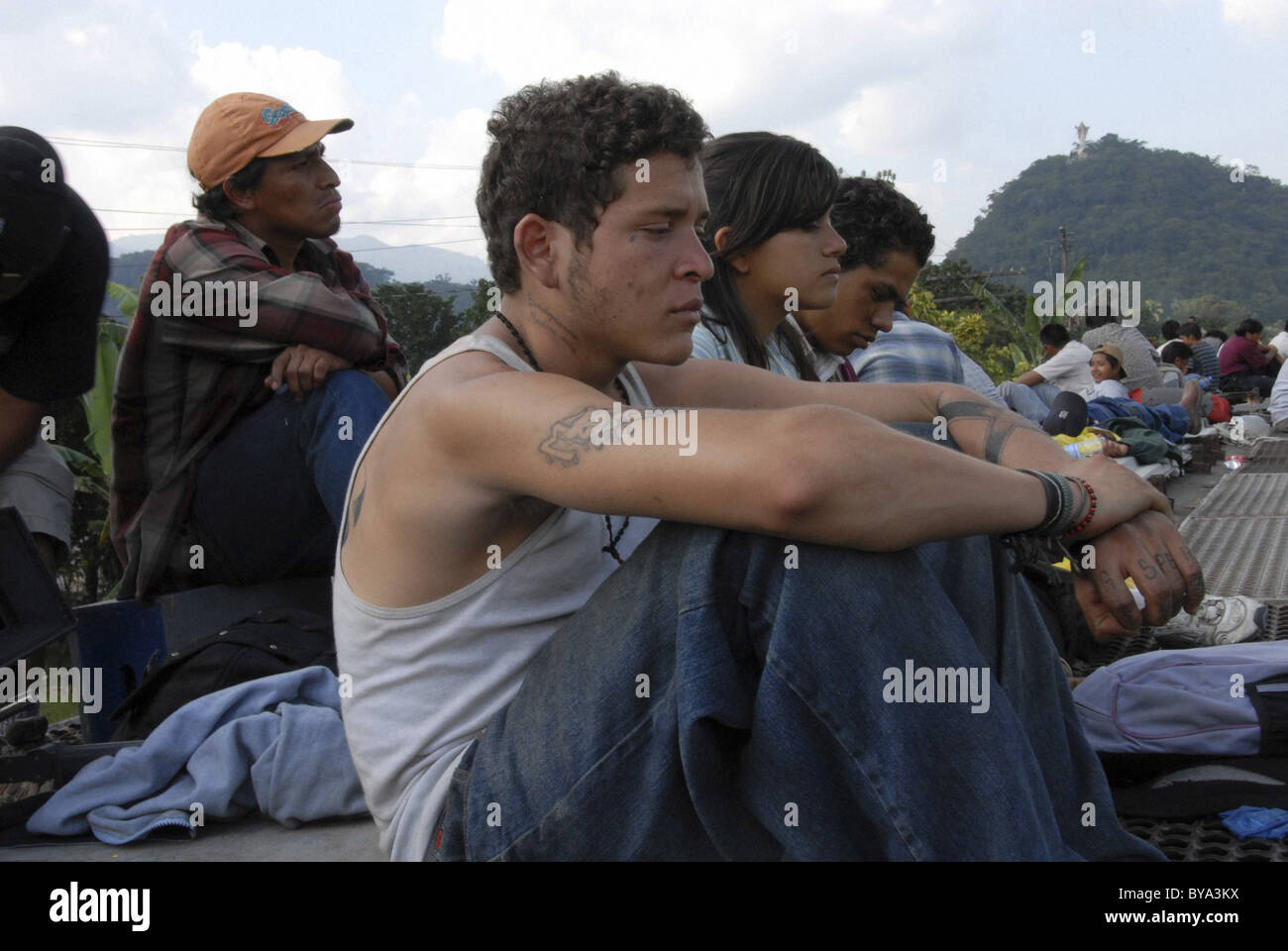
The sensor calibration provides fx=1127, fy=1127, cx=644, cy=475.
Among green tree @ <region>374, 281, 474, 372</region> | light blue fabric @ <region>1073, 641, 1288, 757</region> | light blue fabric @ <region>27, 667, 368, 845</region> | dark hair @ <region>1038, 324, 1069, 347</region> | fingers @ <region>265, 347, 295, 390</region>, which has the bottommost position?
light blue fabric @ <region>27, 667, 368, 845</region>

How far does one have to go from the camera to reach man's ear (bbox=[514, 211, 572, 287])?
1.97 metres

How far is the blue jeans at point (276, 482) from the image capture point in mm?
3133

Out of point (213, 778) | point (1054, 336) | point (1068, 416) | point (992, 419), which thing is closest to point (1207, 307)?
point (1054, 336)

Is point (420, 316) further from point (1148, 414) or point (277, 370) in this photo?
point (277, 370)

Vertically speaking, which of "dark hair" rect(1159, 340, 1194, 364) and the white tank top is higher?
"dark hair" rect(1159, 340, 1194, 364)

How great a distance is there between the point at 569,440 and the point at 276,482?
181 cm

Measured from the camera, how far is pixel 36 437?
296 cm

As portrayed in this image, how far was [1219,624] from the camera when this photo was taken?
10.2 ft

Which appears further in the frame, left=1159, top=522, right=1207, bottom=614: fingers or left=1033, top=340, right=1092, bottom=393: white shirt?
Result: left=1033, top=340, right=1092, bottom=393: white shirt

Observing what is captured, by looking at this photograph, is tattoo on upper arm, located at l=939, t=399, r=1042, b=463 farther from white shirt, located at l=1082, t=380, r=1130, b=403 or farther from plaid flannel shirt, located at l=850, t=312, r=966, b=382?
white shirt, located at l=1082, t=380, r=1130, b=403

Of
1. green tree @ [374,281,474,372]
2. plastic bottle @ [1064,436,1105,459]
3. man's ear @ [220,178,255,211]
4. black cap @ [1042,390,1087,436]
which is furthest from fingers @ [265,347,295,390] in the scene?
green tree @ [374,281,474,372]

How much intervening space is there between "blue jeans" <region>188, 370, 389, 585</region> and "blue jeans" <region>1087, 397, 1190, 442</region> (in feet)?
14.9
